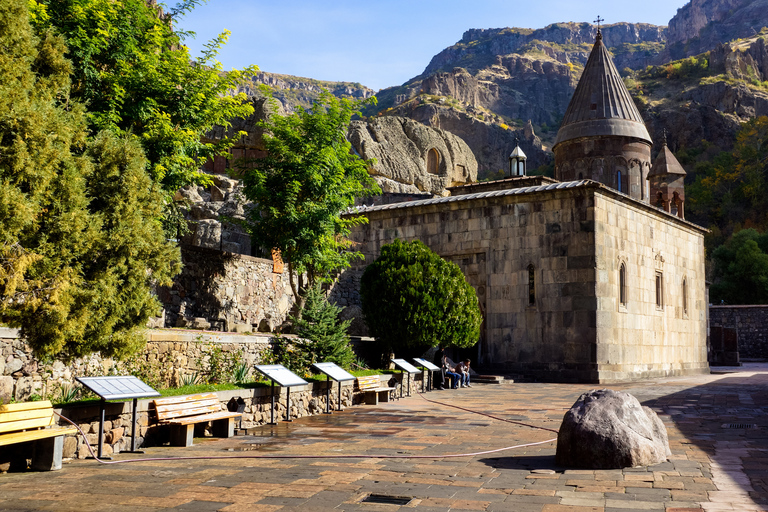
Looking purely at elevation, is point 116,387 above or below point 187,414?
above

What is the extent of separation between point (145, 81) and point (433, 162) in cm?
2083

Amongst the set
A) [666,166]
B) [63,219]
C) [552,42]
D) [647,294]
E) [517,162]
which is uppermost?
[552,42]

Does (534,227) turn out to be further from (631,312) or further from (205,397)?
(205,397)

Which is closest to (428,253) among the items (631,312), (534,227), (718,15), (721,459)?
(534,227)

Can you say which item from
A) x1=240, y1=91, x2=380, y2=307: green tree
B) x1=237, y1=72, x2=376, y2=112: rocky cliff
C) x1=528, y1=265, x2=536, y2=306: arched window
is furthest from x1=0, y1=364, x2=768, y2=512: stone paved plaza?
x1=237, y1=72, x2=376, y2=112: rocky cliff

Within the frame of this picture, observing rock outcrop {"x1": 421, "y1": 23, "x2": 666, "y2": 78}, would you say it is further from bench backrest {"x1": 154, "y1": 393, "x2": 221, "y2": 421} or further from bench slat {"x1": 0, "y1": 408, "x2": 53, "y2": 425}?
bench slat {"x1": 0, "y1": 408, "x2": 53, "y2": 425}

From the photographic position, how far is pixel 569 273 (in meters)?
17.5

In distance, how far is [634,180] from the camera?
86.9 feet

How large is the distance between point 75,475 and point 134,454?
3.74 ft

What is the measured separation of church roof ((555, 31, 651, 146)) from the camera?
2662 cm

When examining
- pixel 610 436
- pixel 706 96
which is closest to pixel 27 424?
pixel 610 436

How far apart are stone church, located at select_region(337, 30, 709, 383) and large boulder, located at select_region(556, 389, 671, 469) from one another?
1109cm

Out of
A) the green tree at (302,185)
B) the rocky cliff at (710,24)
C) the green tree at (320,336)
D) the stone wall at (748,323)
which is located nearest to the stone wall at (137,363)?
the green tree at (320,336)

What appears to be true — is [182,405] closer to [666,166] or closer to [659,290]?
[659,290]
